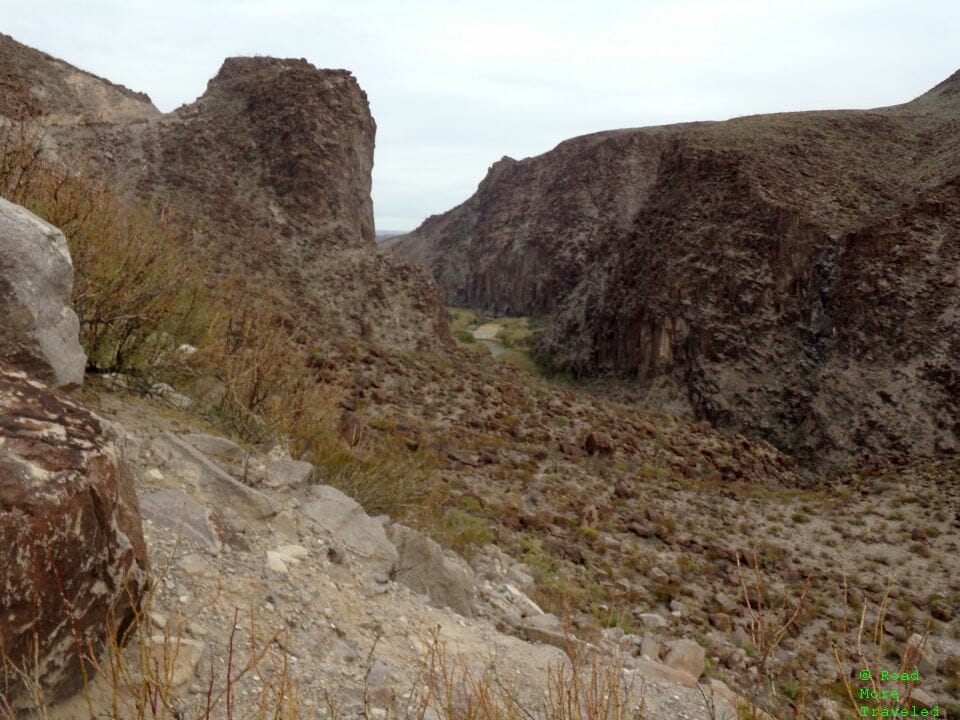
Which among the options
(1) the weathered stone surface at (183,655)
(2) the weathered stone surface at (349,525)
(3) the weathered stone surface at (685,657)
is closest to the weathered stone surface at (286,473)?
(2) the weathered stone surface at (349,525)

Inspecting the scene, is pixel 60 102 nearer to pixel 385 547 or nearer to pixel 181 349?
pixel 181 349

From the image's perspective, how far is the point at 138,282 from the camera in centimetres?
503

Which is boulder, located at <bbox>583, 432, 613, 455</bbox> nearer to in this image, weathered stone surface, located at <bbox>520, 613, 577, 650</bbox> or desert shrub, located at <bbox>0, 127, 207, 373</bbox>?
weathered stone surface, located at <bbox>520, 613, 577, 650</bbox>

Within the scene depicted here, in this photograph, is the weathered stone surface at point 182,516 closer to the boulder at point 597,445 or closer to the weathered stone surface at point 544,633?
the weathered stone surface at point 544,633

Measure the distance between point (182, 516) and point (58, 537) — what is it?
1.27 meters

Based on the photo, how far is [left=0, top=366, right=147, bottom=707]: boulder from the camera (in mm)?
1695

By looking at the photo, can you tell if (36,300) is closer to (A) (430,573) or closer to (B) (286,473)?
(B) (286,473)

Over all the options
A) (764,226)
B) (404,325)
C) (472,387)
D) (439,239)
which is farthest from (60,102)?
(439,239)

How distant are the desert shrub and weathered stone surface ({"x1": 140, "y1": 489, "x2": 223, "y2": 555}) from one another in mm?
1778

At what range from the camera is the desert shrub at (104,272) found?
14.6 feet

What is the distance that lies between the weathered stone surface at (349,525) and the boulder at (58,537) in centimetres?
193

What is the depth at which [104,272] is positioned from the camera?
181 inches

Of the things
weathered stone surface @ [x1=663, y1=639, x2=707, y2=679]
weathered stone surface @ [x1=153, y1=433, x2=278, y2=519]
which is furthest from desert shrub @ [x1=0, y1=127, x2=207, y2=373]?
weathered stone surface @ [x1=663, y1=639, x2=707, y2=679]

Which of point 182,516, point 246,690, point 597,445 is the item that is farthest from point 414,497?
point 597,445
